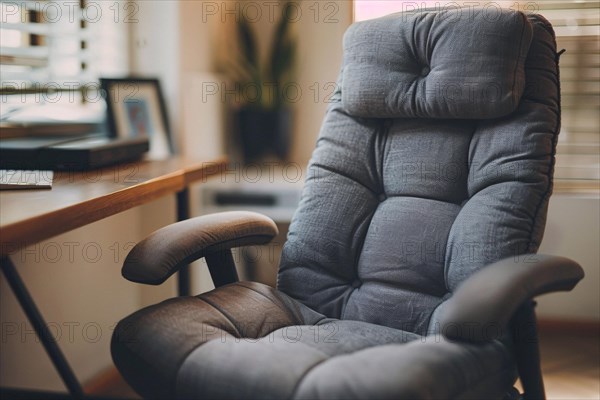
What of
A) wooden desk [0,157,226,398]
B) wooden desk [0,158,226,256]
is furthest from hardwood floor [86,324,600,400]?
wooden desk [0,158,226,256]

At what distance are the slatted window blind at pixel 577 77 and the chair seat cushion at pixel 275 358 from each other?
1367 mm

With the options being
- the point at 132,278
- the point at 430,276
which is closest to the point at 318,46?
the point at 430,276

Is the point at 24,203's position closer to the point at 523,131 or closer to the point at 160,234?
the point at 160,234

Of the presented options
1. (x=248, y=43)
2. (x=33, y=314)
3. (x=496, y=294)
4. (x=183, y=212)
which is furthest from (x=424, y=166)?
(x=248, y=43)

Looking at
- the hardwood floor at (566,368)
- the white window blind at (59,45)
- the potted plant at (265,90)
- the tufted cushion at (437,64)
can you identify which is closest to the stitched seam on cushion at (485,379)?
the tufted cushion at (437,64)

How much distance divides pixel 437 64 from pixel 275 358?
0.79 metres

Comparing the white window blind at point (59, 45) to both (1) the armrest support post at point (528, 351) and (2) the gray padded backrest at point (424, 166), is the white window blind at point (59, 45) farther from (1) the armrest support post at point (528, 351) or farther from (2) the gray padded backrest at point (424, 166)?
(1) the armrest support post at point (528, 351)

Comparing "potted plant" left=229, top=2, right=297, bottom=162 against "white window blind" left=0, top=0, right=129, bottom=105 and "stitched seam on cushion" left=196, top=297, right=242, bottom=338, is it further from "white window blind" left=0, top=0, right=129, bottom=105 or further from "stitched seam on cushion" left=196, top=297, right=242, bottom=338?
"stitched seam on cushion" left=196, top=297, right=242, bottom=338

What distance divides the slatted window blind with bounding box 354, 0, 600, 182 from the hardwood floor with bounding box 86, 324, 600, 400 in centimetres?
55

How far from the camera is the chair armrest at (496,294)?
3.58ft

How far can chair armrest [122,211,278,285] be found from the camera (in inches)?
52.3

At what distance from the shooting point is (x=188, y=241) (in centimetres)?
140

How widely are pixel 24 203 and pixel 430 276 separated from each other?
811 mm

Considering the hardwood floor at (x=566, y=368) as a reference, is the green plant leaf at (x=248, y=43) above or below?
above
